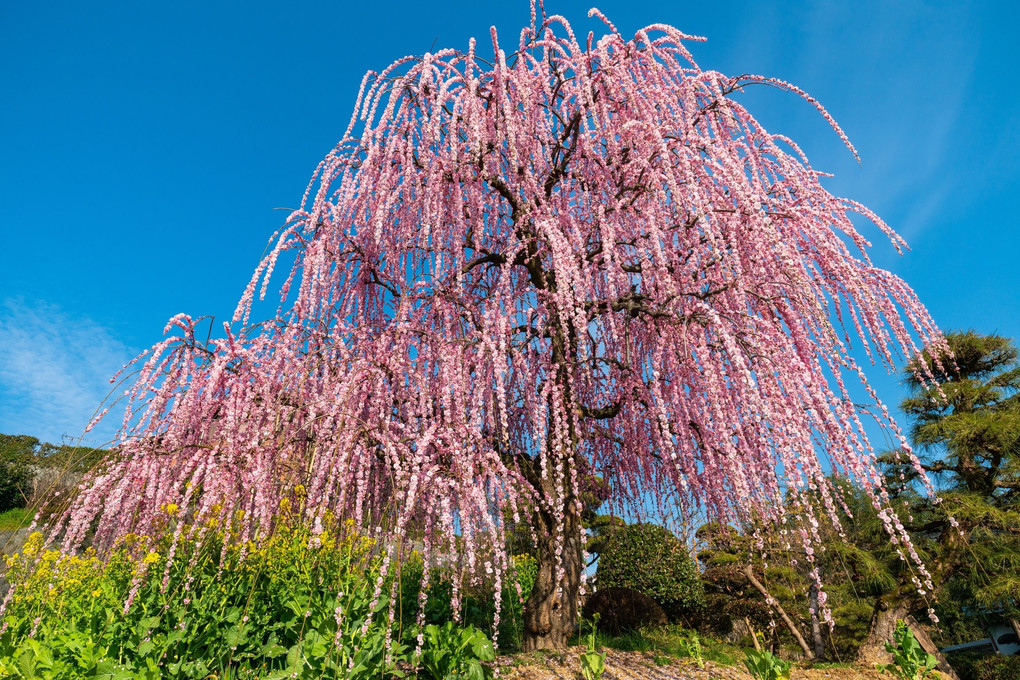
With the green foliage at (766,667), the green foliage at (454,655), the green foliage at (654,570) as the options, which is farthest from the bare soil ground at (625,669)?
the green foliage at (654,570)

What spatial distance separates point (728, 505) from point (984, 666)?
11.2 meters

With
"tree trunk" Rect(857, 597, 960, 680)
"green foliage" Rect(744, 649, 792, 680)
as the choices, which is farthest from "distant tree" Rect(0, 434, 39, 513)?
"tree trunk" Rect(857, 597, 960, 680)

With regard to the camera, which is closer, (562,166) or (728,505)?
(728,505)

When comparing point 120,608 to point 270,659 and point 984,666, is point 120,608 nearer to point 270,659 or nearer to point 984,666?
point 270,659

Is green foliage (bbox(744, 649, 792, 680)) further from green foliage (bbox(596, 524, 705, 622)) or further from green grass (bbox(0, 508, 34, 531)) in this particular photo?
Answer: green grass (bbox(0, 508, 34, 531))

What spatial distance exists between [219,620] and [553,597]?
3203 mm

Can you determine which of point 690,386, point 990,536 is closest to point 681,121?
point 690,386

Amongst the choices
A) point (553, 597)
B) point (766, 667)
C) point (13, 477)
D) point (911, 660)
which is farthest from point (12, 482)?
point (911, 660)

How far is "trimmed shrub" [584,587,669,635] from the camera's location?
9.87m

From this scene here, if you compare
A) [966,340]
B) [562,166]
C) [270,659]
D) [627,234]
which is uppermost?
[966,340]

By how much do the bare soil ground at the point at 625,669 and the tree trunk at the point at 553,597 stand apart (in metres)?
0.19

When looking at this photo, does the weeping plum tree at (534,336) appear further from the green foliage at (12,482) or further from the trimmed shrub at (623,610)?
the green foliage at (12,482)

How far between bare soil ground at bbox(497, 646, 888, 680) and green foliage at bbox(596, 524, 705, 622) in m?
4.43

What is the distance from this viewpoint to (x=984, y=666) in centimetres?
1140
